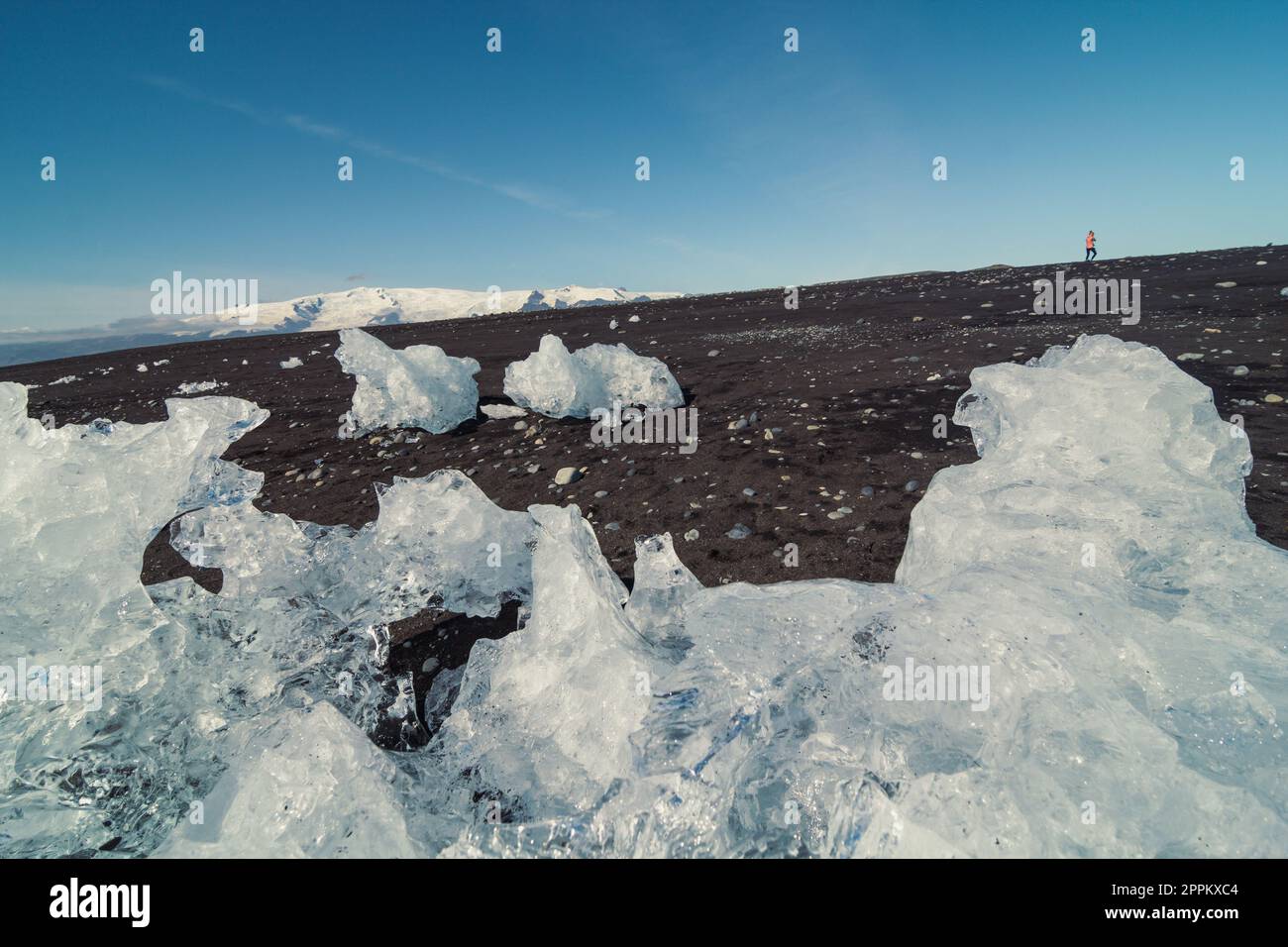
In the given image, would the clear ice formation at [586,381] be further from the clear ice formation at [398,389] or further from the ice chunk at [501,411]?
the clear ice formation at [398,389]

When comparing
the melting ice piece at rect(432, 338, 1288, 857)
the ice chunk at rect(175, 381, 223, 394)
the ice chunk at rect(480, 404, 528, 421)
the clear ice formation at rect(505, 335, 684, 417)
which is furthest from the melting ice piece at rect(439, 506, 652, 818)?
the ice chunk at rect(175, 381, 223, 394)

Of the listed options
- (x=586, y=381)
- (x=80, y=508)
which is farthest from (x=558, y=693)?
(x=586, y=381)

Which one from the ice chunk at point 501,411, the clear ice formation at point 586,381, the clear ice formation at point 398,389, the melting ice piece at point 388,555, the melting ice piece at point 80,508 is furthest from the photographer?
the ice chunk at point 501,411

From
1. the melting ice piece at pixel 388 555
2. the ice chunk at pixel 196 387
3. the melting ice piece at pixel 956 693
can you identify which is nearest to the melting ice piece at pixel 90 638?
the melting ice piece at pixel 388 555

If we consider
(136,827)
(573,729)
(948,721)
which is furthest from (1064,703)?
(136,827)

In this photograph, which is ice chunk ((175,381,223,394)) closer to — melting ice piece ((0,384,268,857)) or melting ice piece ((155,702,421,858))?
melting ice piece ((0,384,268,857))

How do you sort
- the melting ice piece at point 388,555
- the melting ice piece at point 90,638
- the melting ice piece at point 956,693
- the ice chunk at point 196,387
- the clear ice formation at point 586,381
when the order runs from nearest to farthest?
the melting ice piece at point 956,693, the melting ice piece at point 90,638, the melting ice piece at point 388,555, the clear ice formation at point 586,381, the ice chunk at point 196,387
